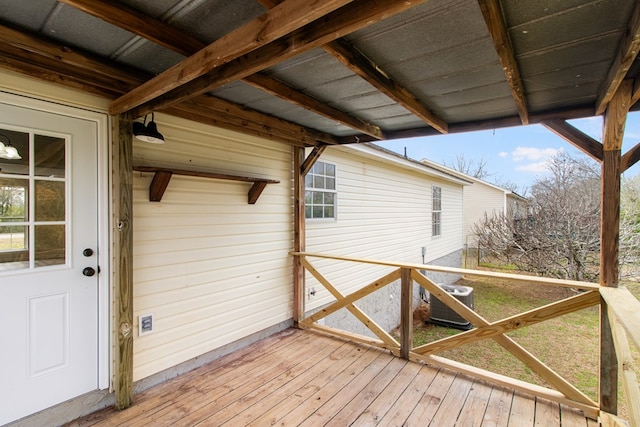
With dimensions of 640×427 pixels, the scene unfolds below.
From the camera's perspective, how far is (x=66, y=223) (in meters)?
2.16

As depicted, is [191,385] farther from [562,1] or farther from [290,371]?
[562,1]

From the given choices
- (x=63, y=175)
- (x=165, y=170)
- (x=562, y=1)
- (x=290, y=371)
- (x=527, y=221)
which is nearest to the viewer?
(x=562, y=1)

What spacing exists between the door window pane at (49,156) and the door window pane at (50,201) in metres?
0.07

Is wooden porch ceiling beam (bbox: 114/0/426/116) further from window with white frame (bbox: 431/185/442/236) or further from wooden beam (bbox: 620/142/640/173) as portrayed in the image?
window with white frame (bbox: 431/185/442/236)

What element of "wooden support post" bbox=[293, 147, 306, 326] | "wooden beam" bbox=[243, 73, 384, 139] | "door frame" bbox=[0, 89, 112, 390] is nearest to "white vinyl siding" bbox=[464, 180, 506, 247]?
"wooden support post" bbox=[293, 147, 306, 326]

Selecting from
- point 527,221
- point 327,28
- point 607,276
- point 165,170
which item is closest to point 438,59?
point 327,28

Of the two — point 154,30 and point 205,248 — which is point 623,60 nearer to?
point 154,30

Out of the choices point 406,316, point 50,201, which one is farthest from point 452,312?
point 50,201

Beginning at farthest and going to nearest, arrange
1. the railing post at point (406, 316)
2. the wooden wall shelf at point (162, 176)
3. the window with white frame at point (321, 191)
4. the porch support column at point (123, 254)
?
the window with white frame at point (321, 191)
the railing post at point (406, 316)
the wooden wall shelf at point (162, 176)
the porch support column at point (123, 254)

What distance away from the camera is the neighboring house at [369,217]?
15.7ft

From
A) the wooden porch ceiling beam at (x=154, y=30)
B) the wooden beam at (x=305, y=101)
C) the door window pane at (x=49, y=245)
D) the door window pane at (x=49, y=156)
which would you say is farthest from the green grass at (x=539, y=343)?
the door window pane at (x=49, y=156)

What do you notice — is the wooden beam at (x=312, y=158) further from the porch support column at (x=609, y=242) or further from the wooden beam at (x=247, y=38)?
the porch support column at (x=609, y=242)

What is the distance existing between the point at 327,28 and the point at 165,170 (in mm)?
1785

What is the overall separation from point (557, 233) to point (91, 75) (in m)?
10.1
